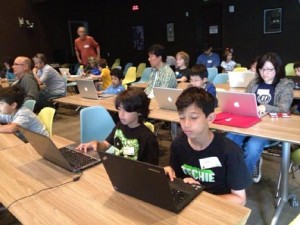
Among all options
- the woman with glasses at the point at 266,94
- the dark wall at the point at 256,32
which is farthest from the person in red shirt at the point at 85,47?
the woman with glasses at the point at 266,94

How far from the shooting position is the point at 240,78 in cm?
359

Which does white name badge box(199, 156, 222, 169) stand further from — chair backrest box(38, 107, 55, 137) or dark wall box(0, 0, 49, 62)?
dark wall box(0, 0, 49, 62)

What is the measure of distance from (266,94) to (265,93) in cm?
1

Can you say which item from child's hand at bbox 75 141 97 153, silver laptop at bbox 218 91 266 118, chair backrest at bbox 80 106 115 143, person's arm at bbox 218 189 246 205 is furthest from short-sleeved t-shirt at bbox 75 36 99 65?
person's arm at bbox 218 189 246 205

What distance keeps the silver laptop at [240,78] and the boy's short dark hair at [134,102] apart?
2.12 metres

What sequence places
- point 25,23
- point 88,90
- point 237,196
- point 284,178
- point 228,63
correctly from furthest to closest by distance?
point 25,23, point 228,63, point 88,90, point 284,178, point 237,196

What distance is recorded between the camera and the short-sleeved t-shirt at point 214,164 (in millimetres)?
1281

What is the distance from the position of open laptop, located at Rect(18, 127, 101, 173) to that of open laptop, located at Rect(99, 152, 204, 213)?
0.36m

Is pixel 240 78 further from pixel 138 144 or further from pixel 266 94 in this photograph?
pixel 138 144

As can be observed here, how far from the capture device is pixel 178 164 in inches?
58.4

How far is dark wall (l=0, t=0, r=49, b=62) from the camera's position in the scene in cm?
880

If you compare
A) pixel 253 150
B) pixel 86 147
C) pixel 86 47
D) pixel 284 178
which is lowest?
pixel 284 178

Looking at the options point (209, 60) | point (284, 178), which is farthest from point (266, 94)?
point (209, 60)

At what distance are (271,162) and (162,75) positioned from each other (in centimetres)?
155
